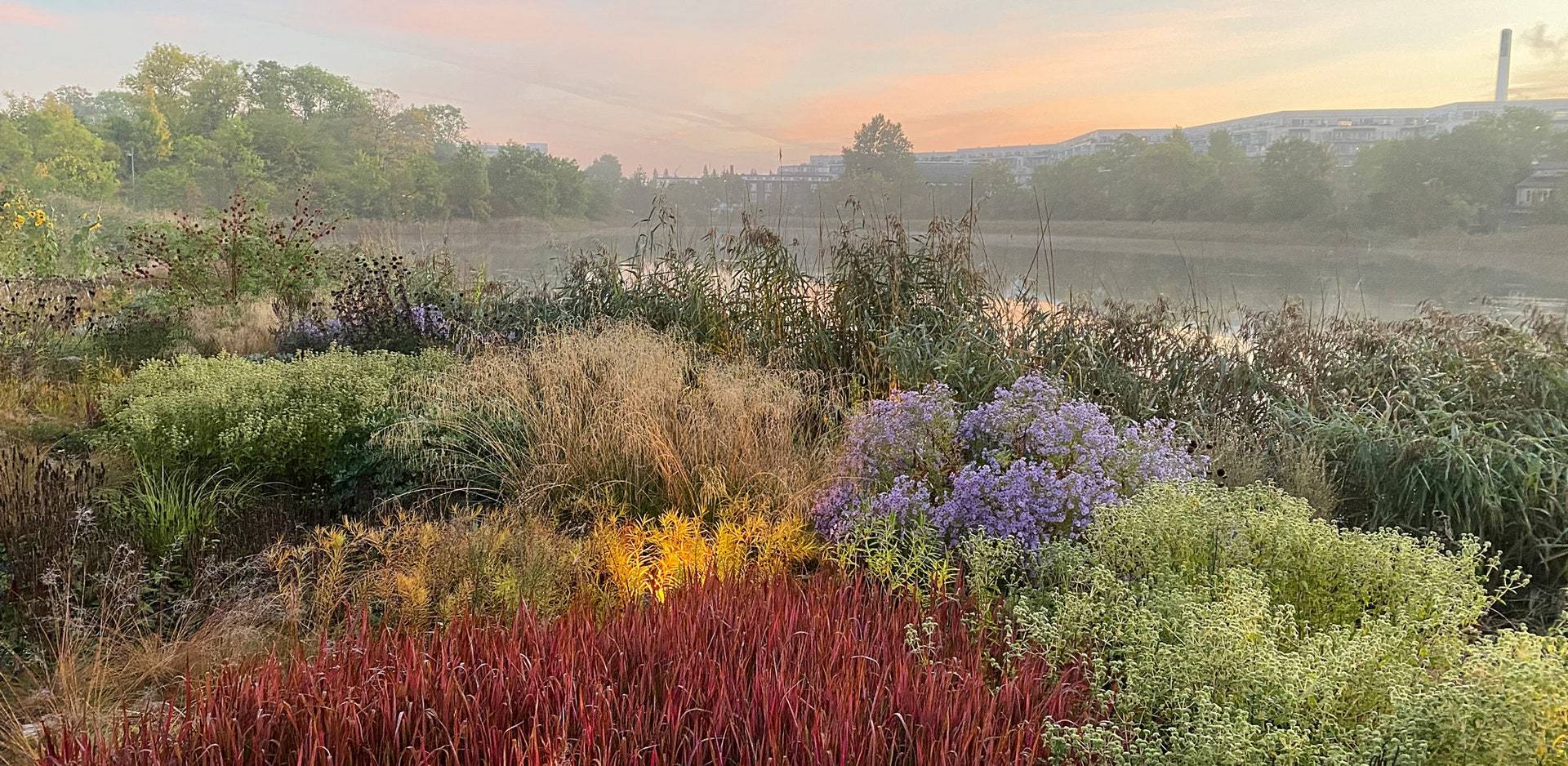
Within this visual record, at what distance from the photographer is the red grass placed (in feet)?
4.87

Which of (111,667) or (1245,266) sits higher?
(1245,266)

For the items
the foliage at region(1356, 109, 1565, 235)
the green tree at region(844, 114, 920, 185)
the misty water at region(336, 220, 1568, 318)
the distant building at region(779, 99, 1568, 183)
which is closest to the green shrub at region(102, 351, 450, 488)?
the misty water at region(336, 220, 1568, 318)

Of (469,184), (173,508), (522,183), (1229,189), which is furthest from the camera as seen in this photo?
(469,184)

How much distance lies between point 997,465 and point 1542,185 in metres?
14.7

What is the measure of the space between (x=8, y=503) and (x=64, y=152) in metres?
41.0

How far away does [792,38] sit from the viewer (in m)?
14.1

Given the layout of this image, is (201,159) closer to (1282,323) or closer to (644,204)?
(644,204)

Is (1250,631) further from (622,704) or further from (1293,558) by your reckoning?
(622,704)

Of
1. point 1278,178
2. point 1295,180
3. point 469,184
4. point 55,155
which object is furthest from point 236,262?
point 55,155

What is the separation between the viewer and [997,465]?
3137mm

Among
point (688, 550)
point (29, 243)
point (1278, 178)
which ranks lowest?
point (688, 550)

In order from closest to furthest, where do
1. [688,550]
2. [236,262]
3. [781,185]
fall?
[688,550]
[781,185]
[236,262]

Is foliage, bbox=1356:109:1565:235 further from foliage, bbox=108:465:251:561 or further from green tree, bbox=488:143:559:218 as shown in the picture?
green tree, bbox=488:143:559:218

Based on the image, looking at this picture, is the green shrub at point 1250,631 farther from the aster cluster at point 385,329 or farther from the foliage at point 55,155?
the foliage at point 55,155
